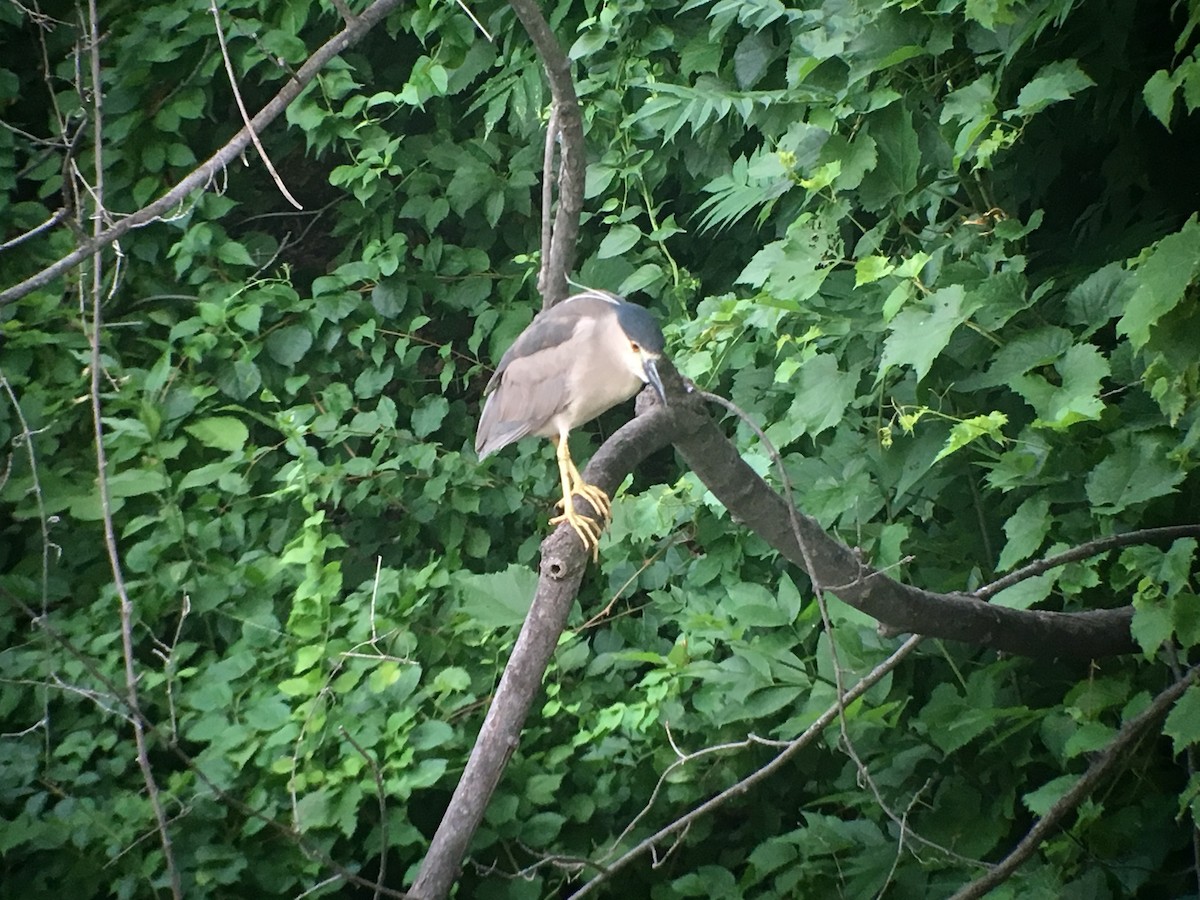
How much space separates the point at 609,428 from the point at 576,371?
111 cm

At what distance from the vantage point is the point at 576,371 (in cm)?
142

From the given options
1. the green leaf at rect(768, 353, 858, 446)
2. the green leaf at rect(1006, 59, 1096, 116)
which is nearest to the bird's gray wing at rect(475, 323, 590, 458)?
the green leaf at rect(768, 353, 858, 446)

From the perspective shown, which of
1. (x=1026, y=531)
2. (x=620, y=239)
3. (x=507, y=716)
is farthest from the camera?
(x=620, y=239)

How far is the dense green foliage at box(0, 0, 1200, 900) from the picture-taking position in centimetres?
137

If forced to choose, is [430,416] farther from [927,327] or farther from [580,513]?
[927,327]

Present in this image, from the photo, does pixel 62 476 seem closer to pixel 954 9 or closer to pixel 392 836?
pixel 392 836

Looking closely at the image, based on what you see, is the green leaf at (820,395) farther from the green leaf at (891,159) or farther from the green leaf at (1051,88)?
the green leaf at (1051,88)

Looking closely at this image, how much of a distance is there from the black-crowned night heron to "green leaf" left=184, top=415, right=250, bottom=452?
78cm

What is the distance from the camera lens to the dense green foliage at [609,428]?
137 cm

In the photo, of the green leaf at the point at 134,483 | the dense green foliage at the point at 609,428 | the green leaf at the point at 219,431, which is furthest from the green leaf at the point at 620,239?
the green leaf at the point at 134,483

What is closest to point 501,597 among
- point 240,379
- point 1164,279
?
point 240,379

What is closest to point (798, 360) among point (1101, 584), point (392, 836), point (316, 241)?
point (1101, 584)

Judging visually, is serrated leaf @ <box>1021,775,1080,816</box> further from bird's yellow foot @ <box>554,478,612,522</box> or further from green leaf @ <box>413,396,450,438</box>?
green leaf @ <box>413,396,450,438</box>

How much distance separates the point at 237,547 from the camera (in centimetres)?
212
